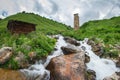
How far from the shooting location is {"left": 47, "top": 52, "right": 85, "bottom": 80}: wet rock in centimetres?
2695

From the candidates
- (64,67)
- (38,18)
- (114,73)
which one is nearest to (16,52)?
(64,67)

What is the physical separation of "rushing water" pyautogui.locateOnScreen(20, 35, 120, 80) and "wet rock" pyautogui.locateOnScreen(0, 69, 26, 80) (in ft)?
2.24

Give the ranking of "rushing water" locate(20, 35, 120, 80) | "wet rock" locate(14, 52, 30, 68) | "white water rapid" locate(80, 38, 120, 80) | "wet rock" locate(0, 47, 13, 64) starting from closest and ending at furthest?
"rushing water" locate(20, 35, 120, 80), "wet rock" locate(0, 47, 13, 64), "wet rock" locate(14, 52, 30, 68), "white water rapid" locate(80, 38, 120, 80)

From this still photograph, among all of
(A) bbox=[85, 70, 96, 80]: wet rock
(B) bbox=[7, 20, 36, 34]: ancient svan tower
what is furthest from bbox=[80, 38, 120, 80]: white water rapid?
(B) bbox=[7, 20, 36, 34]: ancient svan tower

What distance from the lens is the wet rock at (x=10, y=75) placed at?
2561cm

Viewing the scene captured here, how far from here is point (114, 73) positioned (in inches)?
1225

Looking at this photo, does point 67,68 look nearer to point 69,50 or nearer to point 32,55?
point 32,55

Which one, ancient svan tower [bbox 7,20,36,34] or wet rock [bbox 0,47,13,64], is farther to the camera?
ancient svan tower [bbox 7,20,36,34]

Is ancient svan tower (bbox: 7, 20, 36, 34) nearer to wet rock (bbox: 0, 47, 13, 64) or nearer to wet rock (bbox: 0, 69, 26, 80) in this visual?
wet rock (bbox: 0, 47, 13, 64)

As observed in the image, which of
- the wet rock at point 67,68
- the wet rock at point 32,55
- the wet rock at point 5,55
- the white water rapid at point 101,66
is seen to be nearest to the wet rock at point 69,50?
the wet rock at point 67,68

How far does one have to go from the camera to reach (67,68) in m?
27.8

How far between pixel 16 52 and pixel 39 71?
11.3 feet

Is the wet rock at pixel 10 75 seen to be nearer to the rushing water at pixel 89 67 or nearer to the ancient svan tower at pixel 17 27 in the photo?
the rushing water at pixel 89 67

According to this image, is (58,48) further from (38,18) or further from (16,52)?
(38,18)
